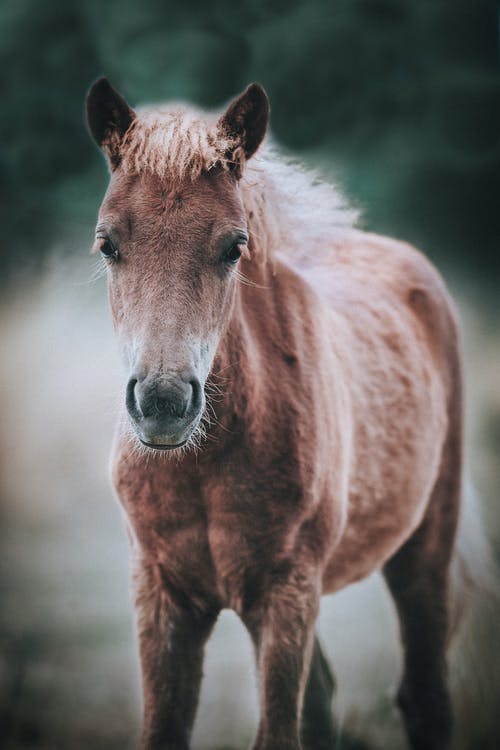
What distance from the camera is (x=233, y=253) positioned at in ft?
4.49

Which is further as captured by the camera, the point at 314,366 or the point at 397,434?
the point at 397,434

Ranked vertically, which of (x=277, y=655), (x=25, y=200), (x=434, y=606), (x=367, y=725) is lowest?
(x=367, y=725)

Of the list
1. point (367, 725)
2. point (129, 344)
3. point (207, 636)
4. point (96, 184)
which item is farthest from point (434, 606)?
point (96, 184)

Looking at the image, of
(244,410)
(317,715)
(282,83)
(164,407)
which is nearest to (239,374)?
(244,410)

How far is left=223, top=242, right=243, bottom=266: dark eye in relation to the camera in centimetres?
136

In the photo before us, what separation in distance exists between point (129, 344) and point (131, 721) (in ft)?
4.56

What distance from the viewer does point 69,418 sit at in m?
2.36

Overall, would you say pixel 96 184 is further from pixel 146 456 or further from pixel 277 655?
pixel 277 655

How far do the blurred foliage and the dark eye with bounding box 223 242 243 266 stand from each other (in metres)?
1.08

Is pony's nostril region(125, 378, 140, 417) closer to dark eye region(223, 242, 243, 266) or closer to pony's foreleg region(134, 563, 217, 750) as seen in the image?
dark eye region(223, 242, 243, 266)

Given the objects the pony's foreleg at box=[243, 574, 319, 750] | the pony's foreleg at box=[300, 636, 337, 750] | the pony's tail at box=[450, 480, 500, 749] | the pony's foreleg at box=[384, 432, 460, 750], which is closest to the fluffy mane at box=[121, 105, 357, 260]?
the pony's foreleg at box=[243, 574, 319, 750]

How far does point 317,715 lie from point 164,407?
4.48 ft

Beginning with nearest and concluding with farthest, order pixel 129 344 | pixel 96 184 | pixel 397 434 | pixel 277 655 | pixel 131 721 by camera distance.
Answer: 1. pixel 129 344
2. pixel 277 655
3. pixel 397 434
4. pixel 131 721
5. pixel 96 184

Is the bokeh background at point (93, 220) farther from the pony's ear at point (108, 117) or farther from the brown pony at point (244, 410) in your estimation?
the pony's ear at point (108, 117)
